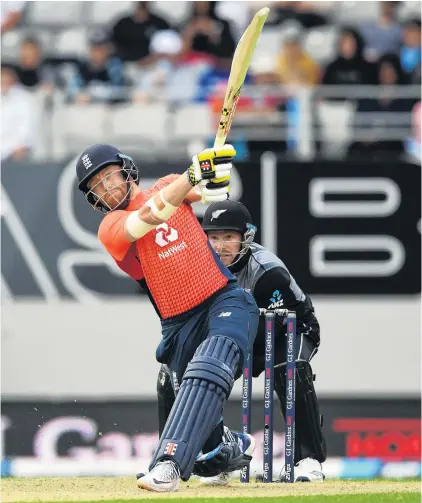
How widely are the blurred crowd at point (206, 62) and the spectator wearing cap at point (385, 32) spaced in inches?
0.4

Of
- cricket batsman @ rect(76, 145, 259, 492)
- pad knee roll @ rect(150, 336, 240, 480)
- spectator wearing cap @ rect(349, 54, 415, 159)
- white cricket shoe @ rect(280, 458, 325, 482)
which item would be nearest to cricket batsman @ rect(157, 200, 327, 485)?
white cricket shoe @ rect(280, 458, 325, 482)

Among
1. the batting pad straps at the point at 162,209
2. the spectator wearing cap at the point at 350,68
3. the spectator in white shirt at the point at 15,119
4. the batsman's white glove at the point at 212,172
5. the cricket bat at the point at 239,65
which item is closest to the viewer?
the batsman's white glove at the point at 212,172

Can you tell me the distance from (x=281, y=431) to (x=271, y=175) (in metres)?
2.63

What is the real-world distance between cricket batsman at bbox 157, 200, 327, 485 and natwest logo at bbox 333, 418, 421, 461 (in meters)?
4.75

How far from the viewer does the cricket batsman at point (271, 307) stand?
8508 millimetres

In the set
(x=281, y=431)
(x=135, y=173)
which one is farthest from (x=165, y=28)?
(x=135, y=173)

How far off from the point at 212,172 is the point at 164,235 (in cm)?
59

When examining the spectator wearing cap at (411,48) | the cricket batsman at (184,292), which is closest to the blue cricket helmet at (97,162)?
the cricket batsman at (184,292)

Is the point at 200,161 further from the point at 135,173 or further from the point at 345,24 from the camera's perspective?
the point at 345,24

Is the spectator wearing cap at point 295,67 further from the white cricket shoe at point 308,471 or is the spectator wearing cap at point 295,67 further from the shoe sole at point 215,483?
the shoe sole at point 215,483

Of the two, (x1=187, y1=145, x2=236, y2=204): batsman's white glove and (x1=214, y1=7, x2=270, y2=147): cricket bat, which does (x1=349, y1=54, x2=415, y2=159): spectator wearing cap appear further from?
(x1=187, y1=145, x2=236, y2=204): batsman's white glove

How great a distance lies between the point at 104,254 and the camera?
13.8 metres

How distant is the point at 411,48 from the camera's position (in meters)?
14.2

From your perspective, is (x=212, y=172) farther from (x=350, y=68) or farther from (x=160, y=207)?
(x=350, y=68)
